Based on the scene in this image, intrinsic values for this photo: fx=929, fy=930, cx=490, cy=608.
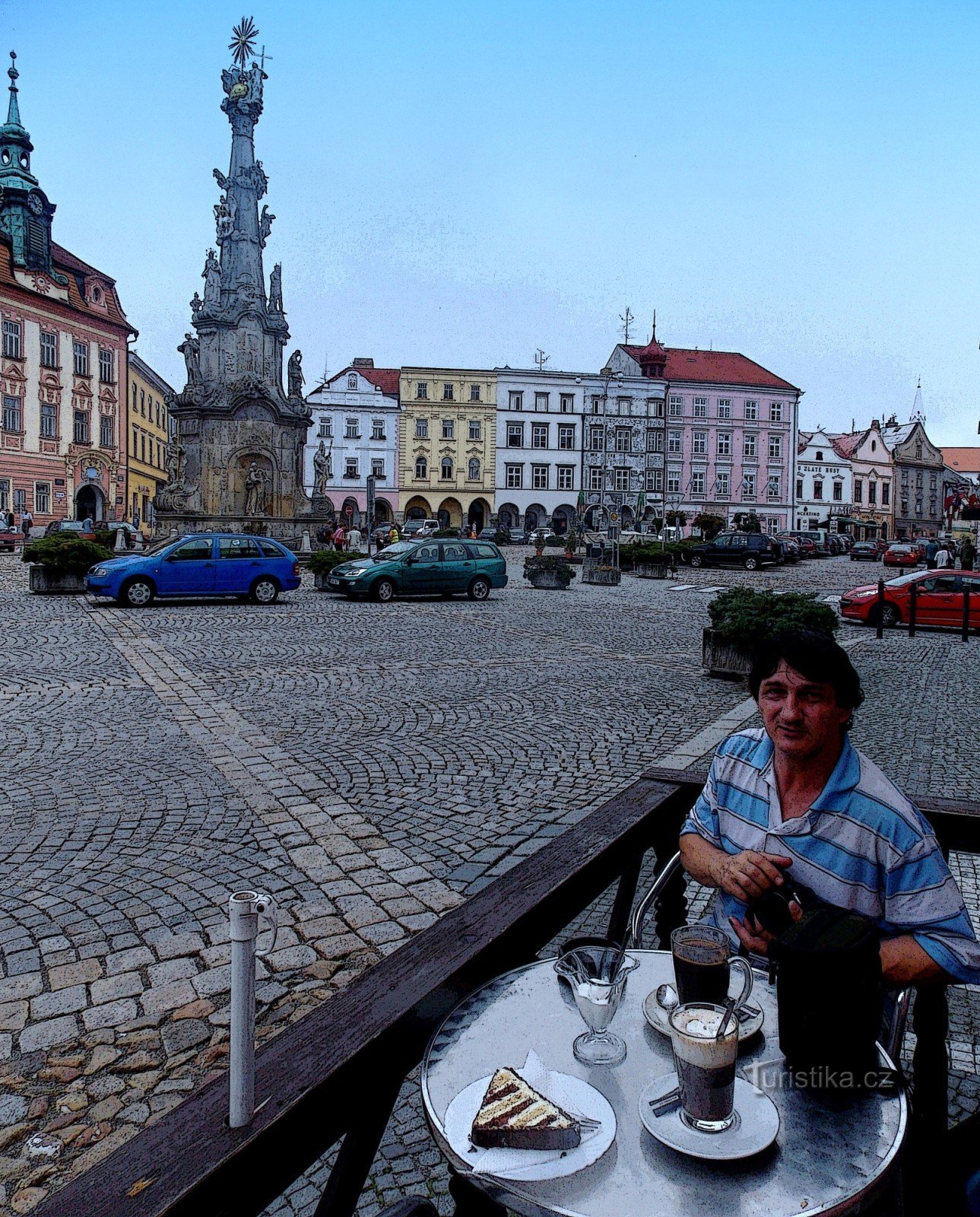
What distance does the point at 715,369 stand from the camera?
77.2 m

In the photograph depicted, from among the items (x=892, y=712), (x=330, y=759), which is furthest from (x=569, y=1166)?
(x=892, y=712)

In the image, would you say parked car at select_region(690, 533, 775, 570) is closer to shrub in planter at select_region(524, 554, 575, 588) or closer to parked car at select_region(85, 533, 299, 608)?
shrub in planter at select_region(524, 554, 575, 588)

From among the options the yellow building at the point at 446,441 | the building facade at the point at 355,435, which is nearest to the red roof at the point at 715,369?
the yellow building at the point at 446,441

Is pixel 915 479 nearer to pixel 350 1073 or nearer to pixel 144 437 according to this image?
pixel 144 437

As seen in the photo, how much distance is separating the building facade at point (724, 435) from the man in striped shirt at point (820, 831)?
2907 inches

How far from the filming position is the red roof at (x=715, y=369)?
7588 centimetres

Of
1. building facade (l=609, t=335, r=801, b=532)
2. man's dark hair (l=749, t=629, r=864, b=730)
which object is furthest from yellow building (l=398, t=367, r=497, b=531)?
man's dark hair (l=749, t=629, r=864, b=730)

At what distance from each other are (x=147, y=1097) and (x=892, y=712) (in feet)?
26.6

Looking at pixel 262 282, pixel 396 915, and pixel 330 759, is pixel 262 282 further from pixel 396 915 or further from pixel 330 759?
pixel 396 915

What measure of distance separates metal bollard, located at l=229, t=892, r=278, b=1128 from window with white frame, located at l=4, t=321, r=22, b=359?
5442 cm

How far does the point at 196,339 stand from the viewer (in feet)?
113

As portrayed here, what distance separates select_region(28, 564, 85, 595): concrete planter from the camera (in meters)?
20.3

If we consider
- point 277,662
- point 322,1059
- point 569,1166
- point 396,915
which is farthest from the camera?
point 277,662

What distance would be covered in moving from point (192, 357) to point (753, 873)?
115 ft
